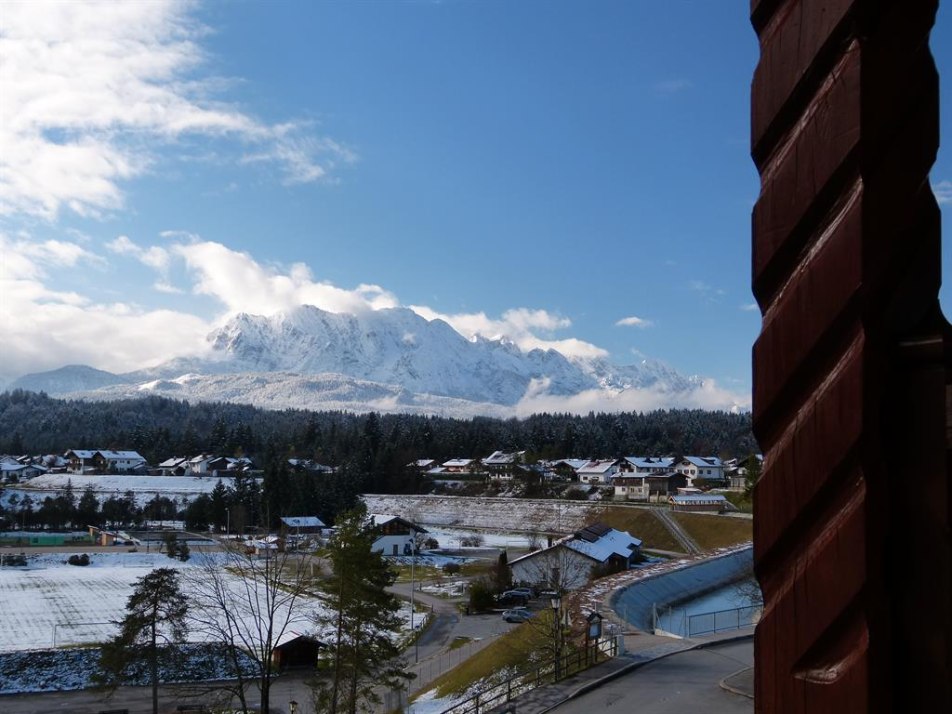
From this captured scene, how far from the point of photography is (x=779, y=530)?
0.85 m

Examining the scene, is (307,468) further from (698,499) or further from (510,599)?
(510,599)

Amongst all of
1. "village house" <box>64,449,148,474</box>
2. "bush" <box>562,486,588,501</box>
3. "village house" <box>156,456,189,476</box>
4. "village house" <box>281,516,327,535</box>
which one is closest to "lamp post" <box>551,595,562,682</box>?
"village house" <box>281,516,327,535</box>

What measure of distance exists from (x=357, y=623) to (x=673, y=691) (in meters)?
5.85

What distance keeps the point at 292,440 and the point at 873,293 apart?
100 meters

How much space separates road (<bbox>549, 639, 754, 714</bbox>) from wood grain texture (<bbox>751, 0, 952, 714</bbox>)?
35.3 ft

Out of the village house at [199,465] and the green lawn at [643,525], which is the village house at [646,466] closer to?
the green lawn at [643,525]

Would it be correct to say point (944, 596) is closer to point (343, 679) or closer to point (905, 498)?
point (905, 498)

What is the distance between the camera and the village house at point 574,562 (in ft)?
104

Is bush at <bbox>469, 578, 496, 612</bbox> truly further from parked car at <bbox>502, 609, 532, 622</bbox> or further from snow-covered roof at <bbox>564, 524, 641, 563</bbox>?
snow-covered roof at <bbox>564, 524, 641, 563</bbox>

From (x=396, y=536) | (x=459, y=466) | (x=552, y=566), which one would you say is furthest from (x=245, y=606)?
(x=459, y=466)

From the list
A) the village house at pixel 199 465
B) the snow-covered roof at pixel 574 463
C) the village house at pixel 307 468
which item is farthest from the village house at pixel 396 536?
the village house at pixel 199 465

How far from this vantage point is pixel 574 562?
107 feet

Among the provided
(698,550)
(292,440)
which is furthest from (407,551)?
(292,440)

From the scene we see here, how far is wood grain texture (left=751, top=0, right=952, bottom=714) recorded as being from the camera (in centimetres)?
81
